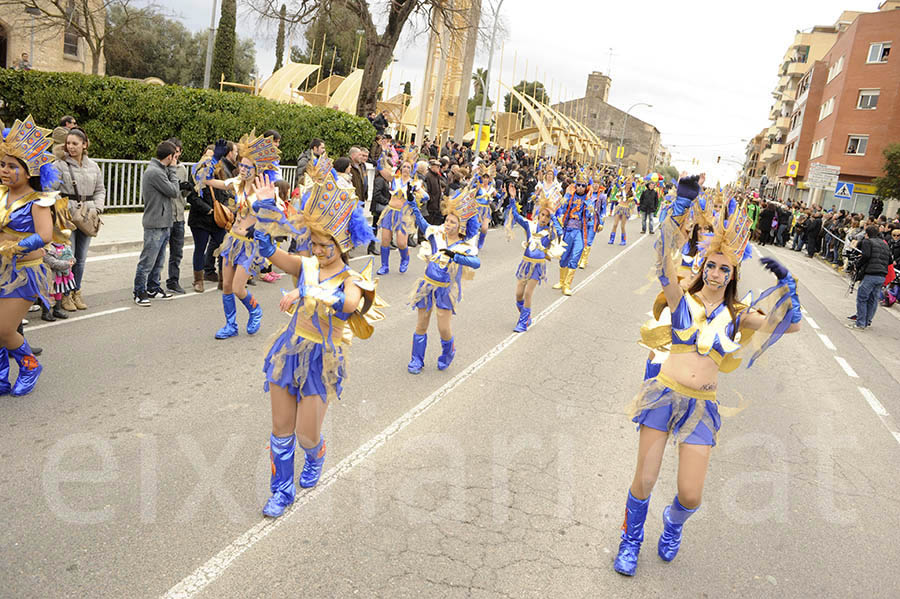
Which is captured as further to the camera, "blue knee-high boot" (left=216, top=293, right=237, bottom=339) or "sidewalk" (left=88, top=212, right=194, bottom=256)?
"sidewalk" (left=88, top=212, right=194, bottom=256)

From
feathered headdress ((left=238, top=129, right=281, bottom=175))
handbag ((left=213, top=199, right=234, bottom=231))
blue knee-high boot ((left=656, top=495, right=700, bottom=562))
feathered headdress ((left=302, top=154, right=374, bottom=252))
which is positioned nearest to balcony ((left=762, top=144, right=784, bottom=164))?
handbag ((left=213, top=199, right=234, bottom=231))

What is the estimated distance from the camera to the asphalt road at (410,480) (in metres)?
3.74

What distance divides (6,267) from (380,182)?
9.46 meters

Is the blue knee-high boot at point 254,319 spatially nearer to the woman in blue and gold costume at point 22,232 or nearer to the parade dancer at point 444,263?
the parade dancer at point 444,263

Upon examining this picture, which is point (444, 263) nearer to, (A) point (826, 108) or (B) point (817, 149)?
(B) point (817, 149)

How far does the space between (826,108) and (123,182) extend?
172ft

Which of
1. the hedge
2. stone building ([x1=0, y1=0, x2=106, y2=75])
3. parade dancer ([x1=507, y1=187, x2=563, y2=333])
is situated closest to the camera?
parade dancer ([x1=507, y1=187, x2=563, y2=333])

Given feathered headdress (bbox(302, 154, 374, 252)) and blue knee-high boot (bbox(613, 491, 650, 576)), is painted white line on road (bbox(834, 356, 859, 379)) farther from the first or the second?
feathered headdress (bbox(302, 154, 374, 252))

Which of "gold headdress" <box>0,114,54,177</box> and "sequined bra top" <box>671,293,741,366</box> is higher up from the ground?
"gold headdress" <box>0,114,54,177</box>

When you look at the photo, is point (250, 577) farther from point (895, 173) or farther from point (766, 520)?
point (895, 173)

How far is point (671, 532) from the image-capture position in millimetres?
4141

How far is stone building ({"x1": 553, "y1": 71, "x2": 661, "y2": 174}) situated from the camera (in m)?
97.8

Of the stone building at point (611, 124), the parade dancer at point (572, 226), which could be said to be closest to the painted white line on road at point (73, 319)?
the parade dancer at point (572, 226)

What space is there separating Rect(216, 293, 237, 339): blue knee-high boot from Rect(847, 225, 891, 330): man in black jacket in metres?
11.1
